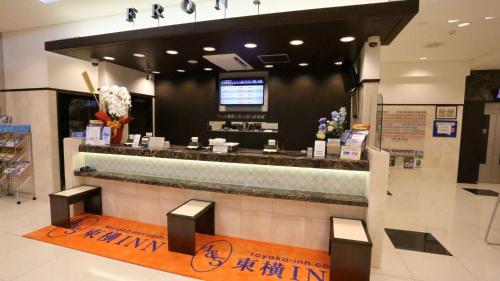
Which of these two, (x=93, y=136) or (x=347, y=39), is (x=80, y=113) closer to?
(x=93, y=136)

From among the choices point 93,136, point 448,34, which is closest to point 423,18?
point 448,34

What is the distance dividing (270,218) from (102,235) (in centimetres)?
224

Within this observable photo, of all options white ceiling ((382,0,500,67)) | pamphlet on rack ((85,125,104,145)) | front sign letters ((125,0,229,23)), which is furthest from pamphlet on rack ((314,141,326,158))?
pamphlet on rack ((85,125,104,145))

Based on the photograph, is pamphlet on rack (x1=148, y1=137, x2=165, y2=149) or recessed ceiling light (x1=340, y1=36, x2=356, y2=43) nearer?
recessed ceiling light (x1=340, y1=36, x2=356, y2=43)

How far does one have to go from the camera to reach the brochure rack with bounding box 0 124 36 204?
4773mm

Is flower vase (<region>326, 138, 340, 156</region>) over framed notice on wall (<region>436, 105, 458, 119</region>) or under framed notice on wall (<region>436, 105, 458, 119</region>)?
under

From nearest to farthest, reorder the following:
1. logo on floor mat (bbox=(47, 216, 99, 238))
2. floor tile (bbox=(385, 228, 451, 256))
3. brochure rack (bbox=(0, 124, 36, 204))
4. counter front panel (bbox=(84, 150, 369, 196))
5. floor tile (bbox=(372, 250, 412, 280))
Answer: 1. floor tile (bbox=(372, 250, 412, 280))
2. counter front panel (bbox=(84, 150, 369, 196))
3. floor tile (bbox=(385, 228, 451, 256))
4. logo on floor mat (bbox=(47, 216, 99, 238))
5. brochure rack (bbox=(0, 124, 36, 204))

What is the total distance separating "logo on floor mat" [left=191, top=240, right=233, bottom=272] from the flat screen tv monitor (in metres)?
3.21

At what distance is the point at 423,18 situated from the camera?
374cm

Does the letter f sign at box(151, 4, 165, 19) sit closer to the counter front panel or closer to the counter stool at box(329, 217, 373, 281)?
the counter front panel

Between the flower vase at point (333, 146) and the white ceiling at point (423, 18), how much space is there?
215 centimetres

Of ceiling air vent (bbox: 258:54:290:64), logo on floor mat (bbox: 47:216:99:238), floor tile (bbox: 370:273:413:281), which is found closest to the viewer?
floor tile (bbox: 370:273:413:281)

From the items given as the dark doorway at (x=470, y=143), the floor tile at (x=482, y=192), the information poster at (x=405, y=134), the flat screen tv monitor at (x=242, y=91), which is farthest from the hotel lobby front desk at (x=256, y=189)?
the dark doorway at (x=470, y=143)

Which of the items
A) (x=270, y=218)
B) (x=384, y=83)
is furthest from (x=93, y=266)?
(x=384, y=83)
